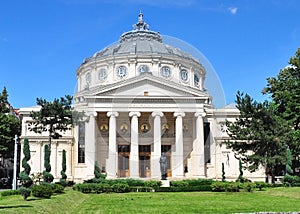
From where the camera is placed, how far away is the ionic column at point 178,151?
53375 mm

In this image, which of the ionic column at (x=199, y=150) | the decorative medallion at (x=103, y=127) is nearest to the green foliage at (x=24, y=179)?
the ionic column at (x=199, y=150)

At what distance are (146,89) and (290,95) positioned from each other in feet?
64.5

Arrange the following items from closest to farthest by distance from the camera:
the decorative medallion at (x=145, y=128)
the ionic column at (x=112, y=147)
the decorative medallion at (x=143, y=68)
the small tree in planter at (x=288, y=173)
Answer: the small tree in planter at (x=288, y=173)
the ionic column at (x=112, y=147)
the decorative medallion at (x=145, y=128)
the decorative medallion at (x=143, y=68)

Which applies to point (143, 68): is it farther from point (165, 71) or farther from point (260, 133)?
point (260, 133)

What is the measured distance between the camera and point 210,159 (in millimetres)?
60469

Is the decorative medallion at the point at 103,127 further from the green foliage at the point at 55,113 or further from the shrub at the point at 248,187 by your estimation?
the shrub at the point at 248,187

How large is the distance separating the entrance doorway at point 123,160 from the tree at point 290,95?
71.7 ft

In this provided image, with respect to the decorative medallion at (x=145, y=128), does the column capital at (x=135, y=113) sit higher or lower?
higher

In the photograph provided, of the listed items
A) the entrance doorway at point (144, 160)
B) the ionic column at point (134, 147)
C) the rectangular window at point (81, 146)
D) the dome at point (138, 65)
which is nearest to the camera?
the ionic column at point (134, 147)

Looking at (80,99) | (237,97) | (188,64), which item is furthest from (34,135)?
(237,97)

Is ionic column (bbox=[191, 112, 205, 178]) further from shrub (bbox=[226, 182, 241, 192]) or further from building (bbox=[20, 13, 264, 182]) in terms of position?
shrub (bbox=[226, 182, 241, 192])

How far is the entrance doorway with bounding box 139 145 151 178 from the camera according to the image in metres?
58.9

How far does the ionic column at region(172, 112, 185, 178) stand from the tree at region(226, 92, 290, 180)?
29.7 ft

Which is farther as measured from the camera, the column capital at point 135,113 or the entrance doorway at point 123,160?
the entrance doorway at point 123,160
